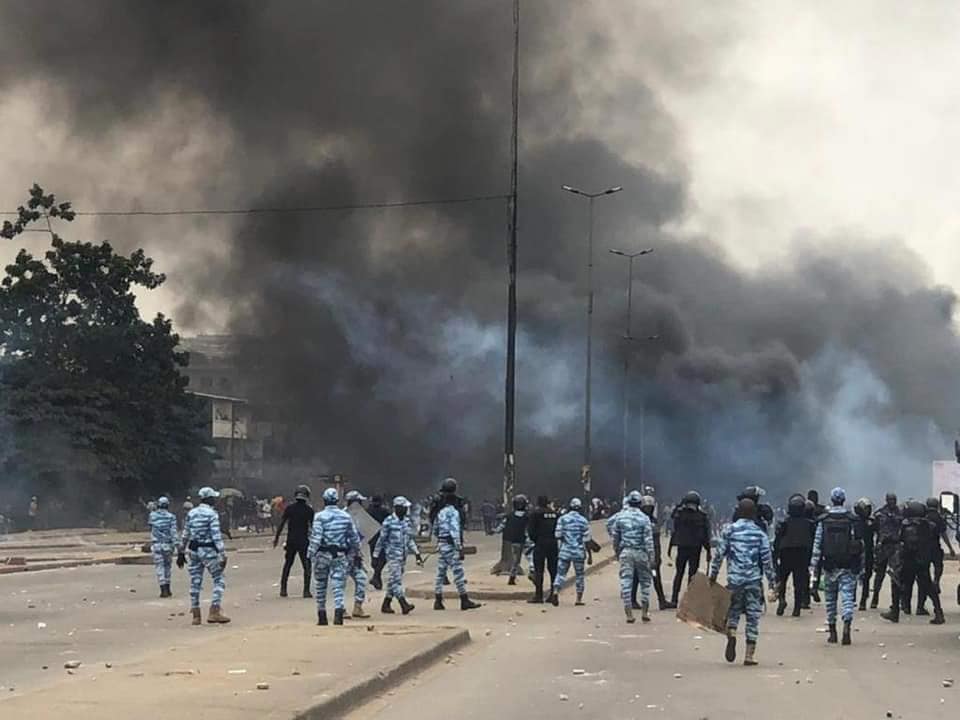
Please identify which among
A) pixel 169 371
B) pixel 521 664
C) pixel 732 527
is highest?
pixel 169 371

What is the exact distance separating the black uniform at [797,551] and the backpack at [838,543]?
4149 mm

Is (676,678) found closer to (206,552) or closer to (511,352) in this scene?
(206,552)

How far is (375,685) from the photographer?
11.1m

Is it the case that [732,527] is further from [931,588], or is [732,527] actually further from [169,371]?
[169,371]

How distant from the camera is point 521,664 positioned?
44.1 feet

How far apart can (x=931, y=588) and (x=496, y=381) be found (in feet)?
185

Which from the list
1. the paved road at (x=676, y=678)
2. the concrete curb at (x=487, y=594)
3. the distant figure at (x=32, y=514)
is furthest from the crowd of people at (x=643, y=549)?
the distant figure at (x=32, y=514)

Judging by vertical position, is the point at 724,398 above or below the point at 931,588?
A: above

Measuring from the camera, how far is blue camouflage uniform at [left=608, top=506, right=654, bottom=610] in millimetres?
18203

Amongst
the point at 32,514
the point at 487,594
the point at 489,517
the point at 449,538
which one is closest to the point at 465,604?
the point at 449,538

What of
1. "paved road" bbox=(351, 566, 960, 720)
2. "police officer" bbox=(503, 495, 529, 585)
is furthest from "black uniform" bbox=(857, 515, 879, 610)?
"police officer" bbox=(503, 495, 529, 585)

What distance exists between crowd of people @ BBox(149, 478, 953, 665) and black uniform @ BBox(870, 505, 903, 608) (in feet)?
0.07

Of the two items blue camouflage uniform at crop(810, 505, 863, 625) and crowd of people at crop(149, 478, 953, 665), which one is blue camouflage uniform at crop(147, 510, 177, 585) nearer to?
crowd of people at crop(149, 478, 953, 665)

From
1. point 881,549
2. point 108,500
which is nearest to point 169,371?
point 108,500
